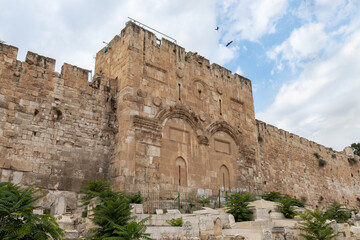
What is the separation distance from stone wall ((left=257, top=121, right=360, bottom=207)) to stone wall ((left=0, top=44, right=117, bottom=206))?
36.1 feet

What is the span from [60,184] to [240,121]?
9441 mm

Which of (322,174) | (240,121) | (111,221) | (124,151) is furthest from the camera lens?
(322,174)

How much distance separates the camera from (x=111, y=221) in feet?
23.3

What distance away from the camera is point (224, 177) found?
14828 mm

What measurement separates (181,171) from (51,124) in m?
5.20

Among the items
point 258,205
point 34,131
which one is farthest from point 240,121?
point 34,131

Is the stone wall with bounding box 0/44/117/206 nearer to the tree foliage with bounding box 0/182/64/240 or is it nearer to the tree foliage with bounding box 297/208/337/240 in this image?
the tree foliage with bounding box 0/182/64/240

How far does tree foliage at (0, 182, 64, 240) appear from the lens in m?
4.87

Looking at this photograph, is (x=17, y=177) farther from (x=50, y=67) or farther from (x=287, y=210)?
(x=287, y=210)

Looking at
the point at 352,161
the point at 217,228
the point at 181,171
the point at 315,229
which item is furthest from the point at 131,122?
the point at 352,161

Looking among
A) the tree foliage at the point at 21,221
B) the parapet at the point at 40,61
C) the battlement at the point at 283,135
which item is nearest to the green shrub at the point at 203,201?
the parapet at the point at 40,61

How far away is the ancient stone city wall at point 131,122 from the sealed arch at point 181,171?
1.6 inches

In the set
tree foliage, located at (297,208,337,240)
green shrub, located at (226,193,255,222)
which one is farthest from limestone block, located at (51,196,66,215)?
tree foliage, located at (297,208,337,240)

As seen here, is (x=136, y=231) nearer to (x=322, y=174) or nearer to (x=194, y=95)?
(x=194, y=95)
